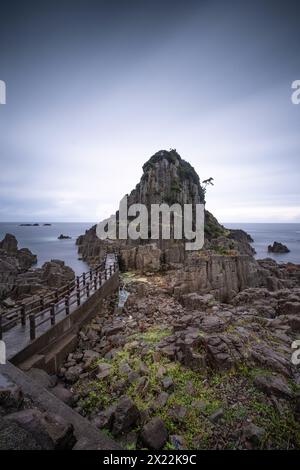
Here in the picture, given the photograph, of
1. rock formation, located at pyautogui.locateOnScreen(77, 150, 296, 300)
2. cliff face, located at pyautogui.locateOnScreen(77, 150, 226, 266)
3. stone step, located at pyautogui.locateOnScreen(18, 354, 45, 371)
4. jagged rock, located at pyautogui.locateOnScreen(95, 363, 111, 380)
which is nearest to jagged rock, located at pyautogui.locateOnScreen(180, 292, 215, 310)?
rock formation, located at pyautogui.locateOnScreen(77, 150, 296, 300)

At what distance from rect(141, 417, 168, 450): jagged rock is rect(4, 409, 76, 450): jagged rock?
1.54 m

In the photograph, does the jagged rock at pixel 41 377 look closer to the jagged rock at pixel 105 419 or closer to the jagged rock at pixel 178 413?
the jagged rock at pixel 105 419

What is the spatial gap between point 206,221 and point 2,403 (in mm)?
48455

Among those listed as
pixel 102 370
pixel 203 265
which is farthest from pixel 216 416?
pixel 203 265

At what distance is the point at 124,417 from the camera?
18.2 feet

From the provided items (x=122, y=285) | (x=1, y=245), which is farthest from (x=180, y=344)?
(x=1, y=245)

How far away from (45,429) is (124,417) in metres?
1.91

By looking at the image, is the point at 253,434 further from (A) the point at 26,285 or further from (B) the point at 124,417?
(A) the point at 26,285

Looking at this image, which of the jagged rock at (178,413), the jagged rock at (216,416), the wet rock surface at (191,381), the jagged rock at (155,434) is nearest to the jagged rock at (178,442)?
the wet rock surface at (191,381)

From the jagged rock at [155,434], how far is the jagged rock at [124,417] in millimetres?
456

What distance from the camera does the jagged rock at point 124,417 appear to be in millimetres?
5441

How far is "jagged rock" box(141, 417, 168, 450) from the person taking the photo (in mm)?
5023

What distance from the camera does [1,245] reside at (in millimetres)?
56562

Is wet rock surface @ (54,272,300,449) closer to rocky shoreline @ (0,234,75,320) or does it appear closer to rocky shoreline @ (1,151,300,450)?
rocky shoreline @ (1,151,300,450)
